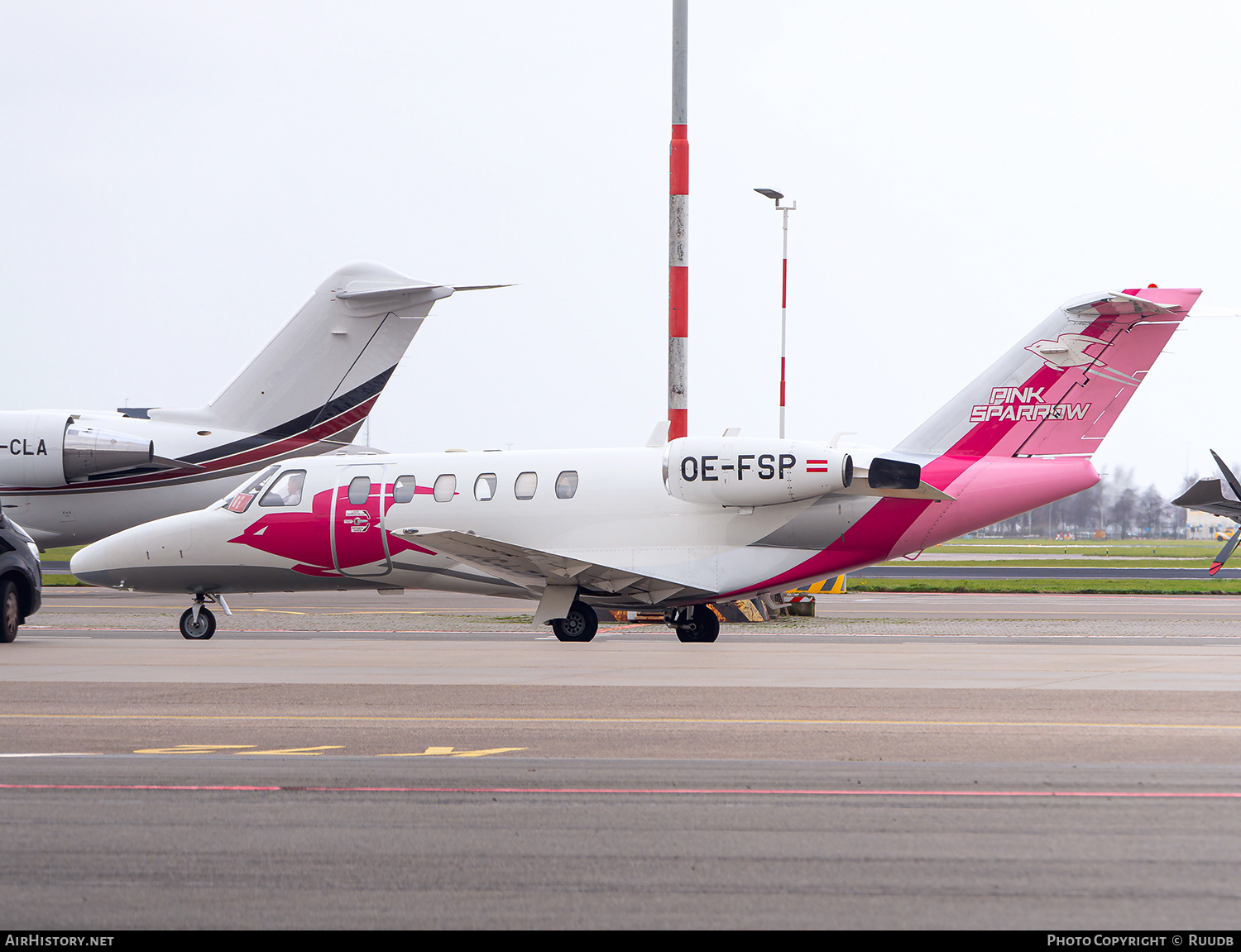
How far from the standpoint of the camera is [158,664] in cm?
1684

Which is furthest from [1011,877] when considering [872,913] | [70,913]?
[70,913]

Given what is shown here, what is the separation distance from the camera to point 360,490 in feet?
71.3

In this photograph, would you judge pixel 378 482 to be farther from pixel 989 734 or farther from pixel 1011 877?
pixel 1011 877

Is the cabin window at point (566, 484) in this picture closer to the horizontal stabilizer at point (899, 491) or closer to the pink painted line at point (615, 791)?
the horizontal stabilizer at point (899, 491)

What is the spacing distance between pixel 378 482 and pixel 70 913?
54.5 feet

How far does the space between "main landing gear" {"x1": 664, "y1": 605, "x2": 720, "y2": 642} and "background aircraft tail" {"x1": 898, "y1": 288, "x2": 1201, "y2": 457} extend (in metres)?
4.83

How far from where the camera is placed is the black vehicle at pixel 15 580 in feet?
64.1

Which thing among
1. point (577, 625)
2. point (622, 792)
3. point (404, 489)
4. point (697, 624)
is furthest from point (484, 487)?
point (622, 792)

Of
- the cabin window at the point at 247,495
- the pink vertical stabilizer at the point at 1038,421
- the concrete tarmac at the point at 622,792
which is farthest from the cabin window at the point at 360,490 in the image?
the pink vertical stabilizer at the point at 1038,421

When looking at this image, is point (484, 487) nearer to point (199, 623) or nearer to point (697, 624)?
point (697, 624)

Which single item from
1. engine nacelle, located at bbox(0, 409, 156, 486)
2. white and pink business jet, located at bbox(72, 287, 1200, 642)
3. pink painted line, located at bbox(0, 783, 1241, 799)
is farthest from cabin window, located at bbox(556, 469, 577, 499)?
engine nacelle, located at bbox(0, 409, 156, 486)

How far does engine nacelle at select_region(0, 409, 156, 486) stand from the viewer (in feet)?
97.9

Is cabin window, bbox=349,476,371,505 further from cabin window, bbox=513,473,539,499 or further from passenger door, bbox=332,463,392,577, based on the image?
cabin window, bbox=513,473,539,499

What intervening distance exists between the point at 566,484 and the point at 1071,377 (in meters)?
8.01
